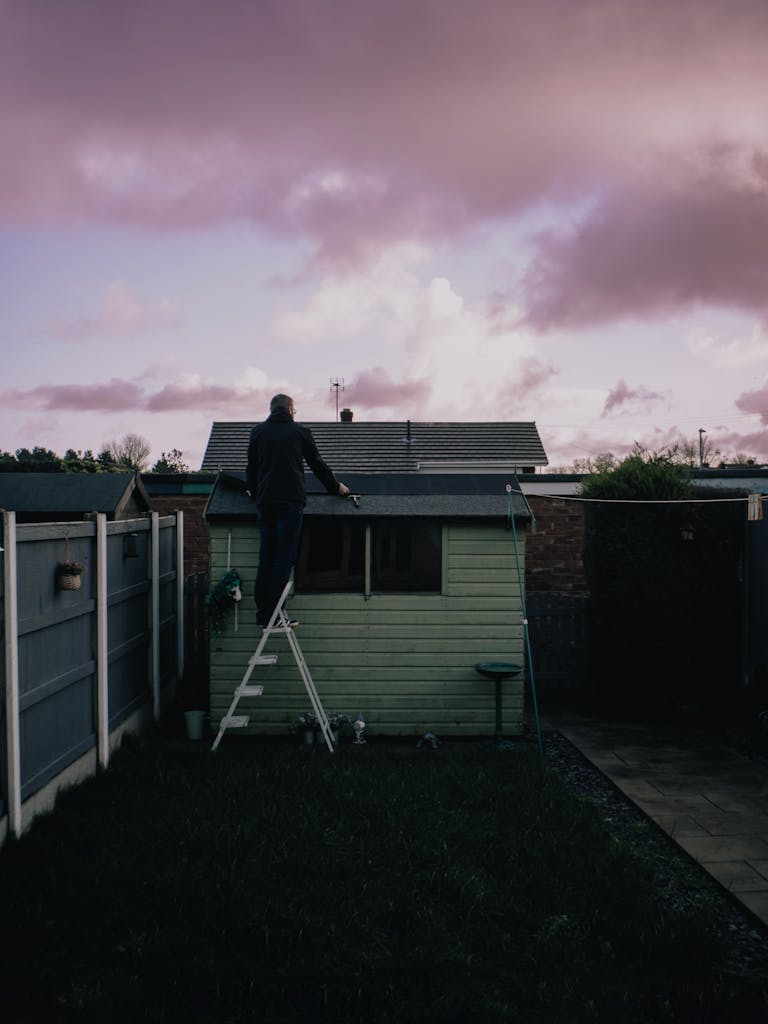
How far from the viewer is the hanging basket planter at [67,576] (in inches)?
195

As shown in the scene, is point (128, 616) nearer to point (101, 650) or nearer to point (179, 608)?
point (101, 650)

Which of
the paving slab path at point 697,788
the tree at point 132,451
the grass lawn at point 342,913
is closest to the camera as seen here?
the grass lawn at point 342,913

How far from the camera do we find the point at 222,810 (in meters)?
5.01

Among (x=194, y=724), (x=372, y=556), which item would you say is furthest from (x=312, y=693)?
(x=372, y=556)

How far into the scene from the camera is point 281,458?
21.4ft

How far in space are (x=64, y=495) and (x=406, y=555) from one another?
14.6 ft

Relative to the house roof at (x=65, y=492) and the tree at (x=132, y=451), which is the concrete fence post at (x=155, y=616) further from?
the tree at (x=132, y=451)

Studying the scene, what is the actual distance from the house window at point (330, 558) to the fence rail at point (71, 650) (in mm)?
1593

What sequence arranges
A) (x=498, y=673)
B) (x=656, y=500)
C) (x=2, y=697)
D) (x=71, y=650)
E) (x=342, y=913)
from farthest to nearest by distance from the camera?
1. (x=656, y=500)
2. (x=498, y=673)
3. (x=71, y=650)
4. (x=2, y=697)
5. (x=342, y=913)

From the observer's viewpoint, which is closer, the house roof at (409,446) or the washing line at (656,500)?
the washing line at (656,500)

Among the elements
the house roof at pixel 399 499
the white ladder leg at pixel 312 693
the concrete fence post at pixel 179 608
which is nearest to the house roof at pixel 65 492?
the concrete fence post at pixel 179 608

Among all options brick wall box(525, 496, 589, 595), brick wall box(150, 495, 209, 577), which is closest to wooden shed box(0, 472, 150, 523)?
brick wall box(150, 495, 209, 577)

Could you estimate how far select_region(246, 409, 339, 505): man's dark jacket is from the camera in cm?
654

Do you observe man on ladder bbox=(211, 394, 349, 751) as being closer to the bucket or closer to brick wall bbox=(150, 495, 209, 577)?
the bucket
